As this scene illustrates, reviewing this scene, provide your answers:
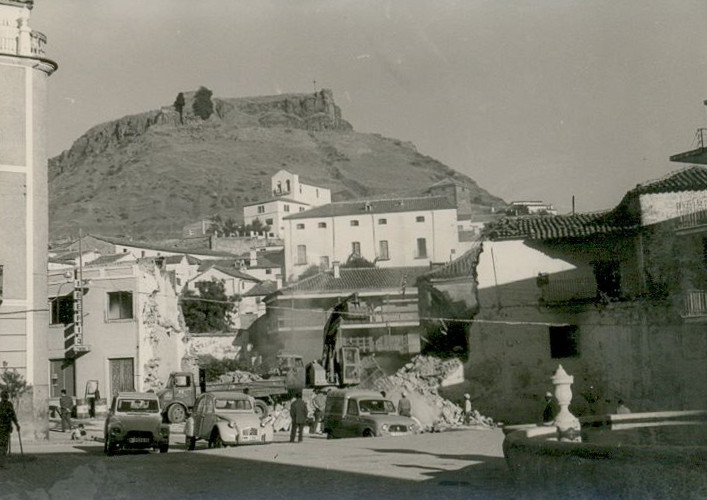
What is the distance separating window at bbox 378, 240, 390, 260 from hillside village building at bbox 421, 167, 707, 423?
41430 mm

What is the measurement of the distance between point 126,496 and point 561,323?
2845 centimetres

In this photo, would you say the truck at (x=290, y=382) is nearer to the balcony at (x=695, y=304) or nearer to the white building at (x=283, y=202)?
the balcony at (x=695, y=304)

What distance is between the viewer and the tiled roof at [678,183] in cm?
3832

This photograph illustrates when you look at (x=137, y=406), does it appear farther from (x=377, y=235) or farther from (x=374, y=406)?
(x=377, y=235)

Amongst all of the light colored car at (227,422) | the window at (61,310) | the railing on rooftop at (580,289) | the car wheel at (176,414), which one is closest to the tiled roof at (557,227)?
the railing on rooftop at (580,289)

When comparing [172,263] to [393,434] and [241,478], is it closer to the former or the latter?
[393,434]

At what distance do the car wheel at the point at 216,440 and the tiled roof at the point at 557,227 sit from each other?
1984cm

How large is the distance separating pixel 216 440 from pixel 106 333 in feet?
75.4

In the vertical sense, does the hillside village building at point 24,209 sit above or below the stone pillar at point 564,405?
above

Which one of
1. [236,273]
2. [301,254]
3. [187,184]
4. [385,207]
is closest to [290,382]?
[236,273]

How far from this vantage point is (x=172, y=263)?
267ft

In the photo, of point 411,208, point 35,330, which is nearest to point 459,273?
point 35,330

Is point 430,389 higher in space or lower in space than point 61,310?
lower

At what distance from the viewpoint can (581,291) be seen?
39.8 meters
